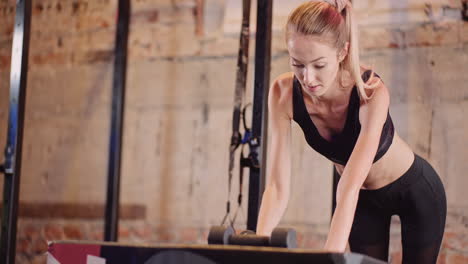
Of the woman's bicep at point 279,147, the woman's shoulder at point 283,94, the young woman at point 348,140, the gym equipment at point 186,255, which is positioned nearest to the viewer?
the gym equipment at point 186,255

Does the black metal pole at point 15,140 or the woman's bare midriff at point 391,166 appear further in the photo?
the black metal pole at point 15,140

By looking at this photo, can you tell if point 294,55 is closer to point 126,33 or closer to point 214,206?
point 214,206

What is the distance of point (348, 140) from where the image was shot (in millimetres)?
1779

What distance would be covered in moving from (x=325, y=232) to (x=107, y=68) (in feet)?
4.24

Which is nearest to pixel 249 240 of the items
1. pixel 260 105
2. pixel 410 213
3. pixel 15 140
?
pixel 410 213

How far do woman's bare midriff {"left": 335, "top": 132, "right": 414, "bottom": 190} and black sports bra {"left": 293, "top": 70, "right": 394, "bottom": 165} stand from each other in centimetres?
3

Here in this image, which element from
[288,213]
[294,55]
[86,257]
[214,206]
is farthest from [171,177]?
[86,257]

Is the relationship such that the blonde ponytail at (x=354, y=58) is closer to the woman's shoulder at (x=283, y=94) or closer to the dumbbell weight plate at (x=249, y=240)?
the woman's shoulder at (x=283, y=94)

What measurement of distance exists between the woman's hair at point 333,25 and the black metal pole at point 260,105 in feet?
2.76

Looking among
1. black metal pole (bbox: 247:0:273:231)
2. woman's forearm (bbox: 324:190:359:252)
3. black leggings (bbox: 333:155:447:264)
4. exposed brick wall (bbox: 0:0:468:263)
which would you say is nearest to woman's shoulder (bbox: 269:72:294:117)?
black leggings (bbox: 333:155:447:264)

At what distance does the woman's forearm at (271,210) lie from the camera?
5.29ft

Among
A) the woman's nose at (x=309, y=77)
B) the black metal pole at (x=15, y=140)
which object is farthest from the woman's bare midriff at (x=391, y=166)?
the black metal pole at (x=15, y=140)

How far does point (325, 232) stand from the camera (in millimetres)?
2766

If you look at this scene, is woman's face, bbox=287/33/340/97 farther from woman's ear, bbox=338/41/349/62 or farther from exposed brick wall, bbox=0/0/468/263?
exposed brick wall, bbox=0/0/468/263
